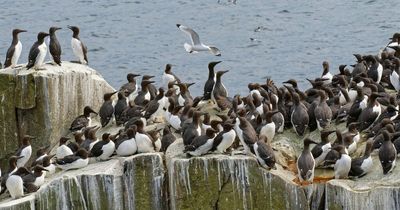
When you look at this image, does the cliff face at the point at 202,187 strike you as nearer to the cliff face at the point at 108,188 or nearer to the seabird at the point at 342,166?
the cliff face at the point at 108,188

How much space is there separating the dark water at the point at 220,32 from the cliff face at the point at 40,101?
11325mm

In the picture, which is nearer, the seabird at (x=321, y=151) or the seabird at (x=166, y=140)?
the seabird at (x=321, y=151)

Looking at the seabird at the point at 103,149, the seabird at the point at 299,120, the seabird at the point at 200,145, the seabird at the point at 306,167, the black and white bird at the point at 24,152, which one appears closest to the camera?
the seabird at the point at 306,167

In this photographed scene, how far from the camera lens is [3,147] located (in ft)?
77.8

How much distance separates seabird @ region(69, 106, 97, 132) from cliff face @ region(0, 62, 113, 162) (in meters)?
0.47

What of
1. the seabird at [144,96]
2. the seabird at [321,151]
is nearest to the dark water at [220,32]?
the seabird at [144,96]

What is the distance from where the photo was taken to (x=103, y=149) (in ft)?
67.1

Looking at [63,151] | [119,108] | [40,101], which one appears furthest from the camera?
[40,101]

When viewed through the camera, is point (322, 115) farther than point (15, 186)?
Yes

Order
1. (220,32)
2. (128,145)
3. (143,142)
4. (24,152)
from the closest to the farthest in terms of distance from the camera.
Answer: (128,145), (143,142), (24,152), (220,32)

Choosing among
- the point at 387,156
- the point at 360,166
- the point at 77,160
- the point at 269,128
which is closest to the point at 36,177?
the point at 77,160

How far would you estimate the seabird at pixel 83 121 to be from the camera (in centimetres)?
2302

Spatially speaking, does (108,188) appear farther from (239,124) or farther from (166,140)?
(239,124)

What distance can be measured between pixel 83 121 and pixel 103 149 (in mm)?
2701
